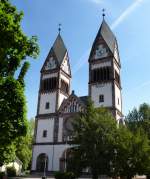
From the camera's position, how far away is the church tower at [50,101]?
47.8 m

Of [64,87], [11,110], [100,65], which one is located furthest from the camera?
[64,87]

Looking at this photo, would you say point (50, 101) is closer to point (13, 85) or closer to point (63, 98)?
point (63, 98)

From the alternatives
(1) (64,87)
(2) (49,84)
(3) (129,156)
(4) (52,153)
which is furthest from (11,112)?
(1) (64,87)

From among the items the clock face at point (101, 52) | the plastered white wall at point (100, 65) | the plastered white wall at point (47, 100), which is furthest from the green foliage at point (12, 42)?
the clock face at point (101, 52)

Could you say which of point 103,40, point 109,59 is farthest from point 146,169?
point 103,40

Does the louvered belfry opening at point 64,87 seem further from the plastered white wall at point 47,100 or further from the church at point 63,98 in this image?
the plastered white wall at point 47,100

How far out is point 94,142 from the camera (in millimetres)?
27922

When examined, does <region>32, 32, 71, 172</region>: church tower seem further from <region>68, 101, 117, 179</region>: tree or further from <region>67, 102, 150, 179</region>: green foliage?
<region>67, 102, 150, 179</region>: green foliage

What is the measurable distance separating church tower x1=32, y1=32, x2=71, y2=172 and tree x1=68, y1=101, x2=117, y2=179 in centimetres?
1834

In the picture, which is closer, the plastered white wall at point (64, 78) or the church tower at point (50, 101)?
the church tower at point (50, 101)

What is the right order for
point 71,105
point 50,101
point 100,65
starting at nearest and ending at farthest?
point 71,105 < point 100,65 < point 50,101

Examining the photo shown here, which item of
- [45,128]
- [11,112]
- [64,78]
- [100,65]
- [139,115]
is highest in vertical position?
[100,65]

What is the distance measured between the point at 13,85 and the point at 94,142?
14896mm

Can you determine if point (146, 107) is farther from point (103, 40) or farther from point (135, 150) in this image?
point (135, 150)
